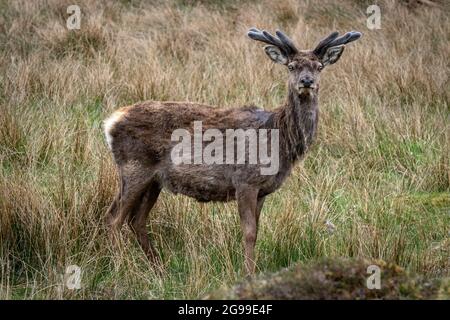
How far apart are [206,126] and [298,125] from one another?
26.3 inches

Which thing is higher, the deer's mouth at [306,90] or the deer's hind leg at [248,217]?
the deer's mouth at [306,90]

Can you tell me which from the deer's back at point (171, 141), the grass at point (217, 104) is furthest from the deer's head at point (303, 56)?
the grass at point (217, 104)

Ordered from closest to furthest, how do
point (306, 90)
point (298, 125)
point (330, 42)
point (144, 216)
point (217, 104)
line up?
point (306, 90)
point (298, 125)
point (330, 42)
point (144, 216)
point (217, 104)

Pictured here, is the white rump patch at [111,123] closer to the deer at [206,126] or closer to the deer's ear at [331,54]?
the deer at [206,126]

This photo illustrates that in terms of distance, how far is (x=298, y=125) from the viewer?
18.6 ft

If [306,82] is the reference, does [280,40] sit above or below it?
above

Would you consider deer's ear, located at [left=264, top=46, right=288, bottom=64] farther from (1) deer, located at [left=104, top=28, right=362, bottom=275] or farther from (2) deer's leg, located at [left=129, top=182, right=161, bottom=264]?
(2) deer's leg, located at [left=129, top=182, right=161, bottom=264]

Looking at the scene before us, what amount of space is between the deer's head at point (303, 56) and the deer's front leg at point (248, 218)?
0.81 meters

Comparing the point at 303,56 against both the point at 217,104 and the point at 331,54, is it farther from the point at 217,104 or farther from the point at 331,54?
the point at 217,104

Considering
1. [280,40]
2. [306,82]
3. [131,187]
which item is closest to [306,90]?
[306,82]

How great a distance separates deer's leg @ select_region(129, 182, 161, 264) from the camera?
582 centimetres

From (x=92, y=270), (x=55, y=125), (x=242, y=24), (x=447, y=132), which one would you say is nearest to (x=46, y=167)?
(x=55, y=125)

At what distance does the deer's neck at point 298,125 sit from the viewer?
5.65 metres
